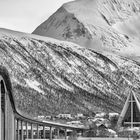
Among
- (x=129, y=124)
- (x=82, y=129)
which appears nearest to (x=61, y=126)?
(x=82, y=129)

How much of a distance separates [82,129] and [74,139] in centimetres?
7970

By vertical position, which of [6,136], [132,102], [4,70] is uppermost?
[132,102]

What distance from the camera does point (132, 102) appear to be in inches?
6688

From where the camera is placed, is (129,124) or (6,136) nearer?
(6,136)

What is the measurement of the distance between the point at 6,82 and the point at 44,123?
6703 cm

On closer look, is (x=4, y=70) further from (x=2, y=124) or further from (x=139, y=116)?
(x=139, y=116)

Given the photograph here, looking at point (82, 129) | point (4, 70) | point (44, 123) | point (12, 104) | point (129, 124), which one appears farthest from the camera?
point (129, 124)

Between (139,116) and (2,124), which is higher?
(139,116)

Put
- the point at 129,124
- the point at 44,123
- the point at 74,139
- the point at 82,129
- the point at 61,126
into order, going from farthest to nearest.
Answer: the point at 129,124, the point at 82,129, the point at 61,126, the point at 44,123, the point at 74,139

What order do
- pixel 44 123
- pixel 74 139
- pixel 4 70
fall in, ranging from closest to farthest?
pixel 4 70
pixel 74 139
pixel 44 123

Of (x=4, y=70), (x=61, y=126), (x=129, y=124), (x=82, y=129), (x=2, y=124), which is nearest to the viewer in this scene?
(x=4, y=70)

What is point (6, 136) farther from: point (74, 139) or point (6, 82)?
point (74, 139)

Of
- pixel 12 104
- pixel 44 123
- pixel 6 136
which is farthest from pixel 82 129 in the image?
pixel 6 136

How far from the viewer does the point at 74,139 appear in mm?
52844
